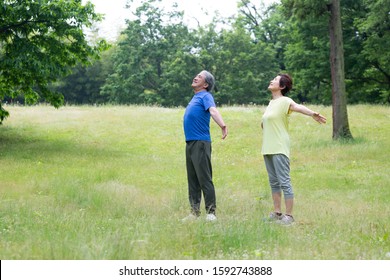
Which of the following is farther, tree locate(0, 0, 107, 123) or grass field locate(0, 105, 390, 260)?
tree locate(0, 0, 107, 123)

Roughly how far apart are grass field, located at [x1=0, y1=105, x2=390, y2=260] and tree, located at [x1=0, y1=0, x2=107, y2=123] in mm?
2708

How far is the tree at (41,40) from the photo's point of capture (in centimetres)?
1766

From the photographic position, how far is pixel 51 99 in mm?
20234

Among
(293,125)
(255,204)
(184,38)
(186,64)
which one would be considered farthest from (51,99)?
(184,38)

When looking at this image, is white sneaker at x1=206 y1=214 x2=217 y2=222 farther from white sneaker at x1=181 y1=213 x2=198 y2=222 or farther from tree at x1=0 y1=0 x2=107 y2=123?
tree at x1=0 y1=0 x2=107 y2=123

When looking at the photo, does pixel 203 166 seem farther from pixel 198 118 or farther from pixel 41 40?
pixel 41 40

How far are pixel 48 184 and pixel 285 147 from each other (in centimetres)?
609

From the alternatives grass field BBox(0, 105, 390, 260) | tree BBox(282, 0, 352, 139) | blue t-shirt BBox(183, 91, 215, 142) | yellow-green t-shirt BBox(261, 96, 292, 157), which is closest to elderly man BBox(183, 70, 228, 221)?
blue t-shirt BBox(183, 91, 215, 142)

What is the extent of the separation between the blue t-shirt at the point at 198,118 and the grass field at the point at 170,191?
1280 millimetres

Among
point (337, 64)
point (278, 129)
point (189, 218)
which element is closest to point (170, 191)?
point (189, 218)

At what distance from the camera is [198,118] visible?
7.75 m

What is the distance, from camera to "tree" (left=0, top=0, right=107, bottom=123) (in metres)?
17.7
